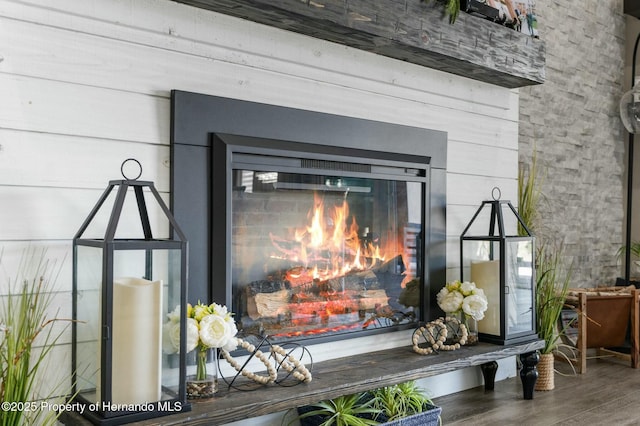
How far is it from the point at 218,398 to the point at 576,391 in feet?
7.49

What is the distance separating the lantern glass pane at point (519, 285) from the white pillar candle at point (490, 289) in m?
0.05

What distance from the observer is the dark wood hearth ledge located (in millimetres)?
2051

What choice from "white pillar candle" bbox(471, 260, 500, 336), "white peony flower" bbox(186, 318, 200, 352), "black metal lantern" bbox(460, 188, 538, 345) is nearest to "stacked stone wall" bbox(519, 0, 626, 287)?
"black metal lantern" bbox(460, 188, 538, 345)

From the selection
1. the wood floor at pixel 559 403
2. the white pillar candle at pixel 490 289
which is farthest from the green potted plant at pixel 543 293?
the white pillar candle at pixel 490 289

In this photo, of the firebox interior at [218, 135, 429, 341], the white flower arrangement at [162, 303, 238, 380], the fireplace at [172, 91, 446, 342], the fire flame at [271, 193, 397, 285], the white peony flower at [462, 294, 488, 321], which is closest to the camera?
the white flower arrangement at [162, 303, 238, 380]

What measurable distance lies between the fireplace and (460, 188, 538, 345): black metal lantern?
0.58 feet

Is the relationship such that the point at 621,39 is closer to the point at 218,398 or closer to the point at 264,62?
the point at 264,62

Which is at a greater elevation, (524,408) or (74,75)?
(74,75)

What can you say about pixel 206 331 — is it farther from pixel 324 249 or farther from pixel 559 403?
pixel 559 403

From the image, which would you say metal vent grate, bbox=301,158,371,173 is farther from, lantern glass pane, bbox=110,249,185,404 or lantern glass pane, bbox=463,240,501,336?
lantern glass pane, bbox=110,249,185,404

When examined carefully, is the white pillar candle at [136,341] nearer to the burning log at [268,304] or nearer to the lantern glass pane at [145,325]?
the lantern glass pane at [145,325]

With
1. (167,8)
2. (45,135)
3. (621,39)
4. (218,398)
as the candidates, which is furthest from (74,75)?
(621,39)

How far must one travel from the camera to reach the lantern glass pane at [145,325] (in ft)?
6.32

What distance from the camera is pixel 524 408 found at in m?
3.19
